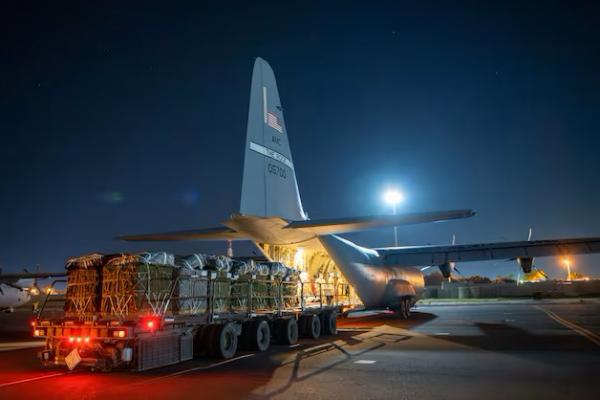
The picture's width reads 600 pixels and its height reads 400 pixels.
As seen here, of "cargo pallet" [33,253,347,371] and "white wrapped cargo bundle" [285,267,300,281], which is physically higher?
"white wrapped cargo bundle" [285,267,300,281]

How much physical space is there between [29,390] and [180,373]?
266 cm

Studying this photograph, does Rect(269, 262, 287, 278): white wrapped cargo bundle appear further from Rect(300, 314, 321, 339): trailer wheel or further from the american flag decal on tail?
the american flag decal on tail

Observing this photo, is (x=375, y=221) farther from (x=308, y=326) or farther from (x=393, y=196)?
(x=393, y=196)

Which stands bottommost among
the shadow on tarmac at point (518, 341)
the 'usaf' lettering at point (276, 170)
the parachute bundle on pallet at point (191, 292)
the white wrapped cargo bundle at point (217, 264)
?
the shadow on tarmac at point (518, 341)

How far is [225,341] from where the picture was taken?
11.9m

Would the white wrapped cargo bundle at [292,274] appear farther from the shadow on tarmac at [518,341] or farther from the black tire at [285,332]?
the shadow on tarmac at [518,341]

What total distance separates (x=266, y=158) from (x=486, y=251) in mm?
17117

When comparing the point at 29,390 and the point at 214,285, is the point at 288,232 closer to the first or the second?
the point at 214,285

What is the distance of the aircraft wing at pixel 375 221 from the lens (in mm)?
14000

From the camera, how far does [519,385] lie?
8195 mm

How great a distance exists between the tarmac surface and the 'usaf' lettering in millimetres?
5610

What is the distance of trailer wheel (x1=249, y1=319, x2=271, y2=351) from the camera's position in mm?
13055

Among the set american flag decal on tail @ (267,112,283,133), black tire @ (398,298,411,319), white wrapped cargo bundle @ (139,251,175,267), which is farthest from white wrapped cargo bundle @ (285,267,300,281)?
black tire @ (398,298,411,319)

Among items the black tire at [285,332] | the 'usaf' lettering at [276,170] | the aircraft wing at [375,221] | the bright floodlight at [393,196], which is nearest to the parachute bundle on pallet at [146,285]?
the black tire at [285,332]
